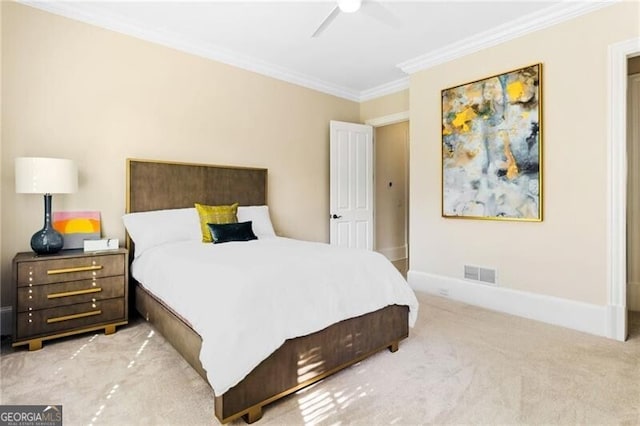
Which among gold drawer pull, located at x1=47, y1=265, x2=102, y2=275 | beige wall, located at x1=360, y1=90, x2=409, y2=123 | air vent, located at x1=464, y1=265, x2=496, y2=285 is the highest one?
beige wall, located at x1=360, y1=90, x2=409, y2=123

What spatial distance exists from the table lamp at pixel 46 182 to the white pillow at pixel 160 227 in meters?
0.52

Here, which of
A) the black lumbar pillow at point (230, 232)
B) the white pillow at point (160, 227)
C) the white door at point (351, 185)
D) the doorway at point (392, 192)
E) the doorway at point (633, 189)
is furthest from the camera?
the doorway at point (392, 192)

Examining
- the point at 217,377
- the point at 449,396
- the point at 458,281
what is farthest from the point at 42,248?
the point at 458,281

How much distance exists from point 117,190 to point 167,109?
948 mm

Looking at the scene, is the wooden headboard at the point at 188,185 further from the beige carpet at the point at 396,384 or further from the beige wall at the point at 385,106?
the beige wall at the point at 385,106

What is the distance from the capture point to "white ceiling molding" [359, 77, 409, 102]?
180 inches

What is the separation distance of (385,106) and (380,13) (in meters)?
2.01

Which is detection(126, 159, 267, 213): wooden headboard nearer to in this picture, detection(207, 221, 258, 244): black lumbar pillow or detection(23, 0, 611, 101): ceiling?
detection(207, 221, 258, 244): black lumbar pillow

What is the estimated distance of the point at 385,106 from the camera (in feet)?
16.1

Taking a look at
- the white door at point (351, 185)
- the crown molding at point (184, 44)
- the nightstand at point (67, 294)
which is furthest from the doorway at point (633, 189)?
the nightstand at point (67, 294)

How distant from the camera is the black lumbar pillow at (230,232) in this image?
308cm

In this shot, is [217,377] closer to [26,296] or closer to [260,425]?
[260,425]

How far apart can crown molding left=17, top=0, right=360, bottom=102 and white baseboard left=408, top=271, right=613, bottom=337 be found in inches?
112

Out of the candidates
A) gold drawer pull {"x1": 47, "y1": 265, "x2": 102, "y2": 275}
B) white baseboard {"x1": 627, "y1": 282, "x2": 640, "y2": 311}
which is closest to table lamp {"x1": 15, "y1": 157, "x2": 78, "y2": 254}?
gold drawer pull {"x1": 47, "y1": 265, "x2": 102, "y2": 275}
